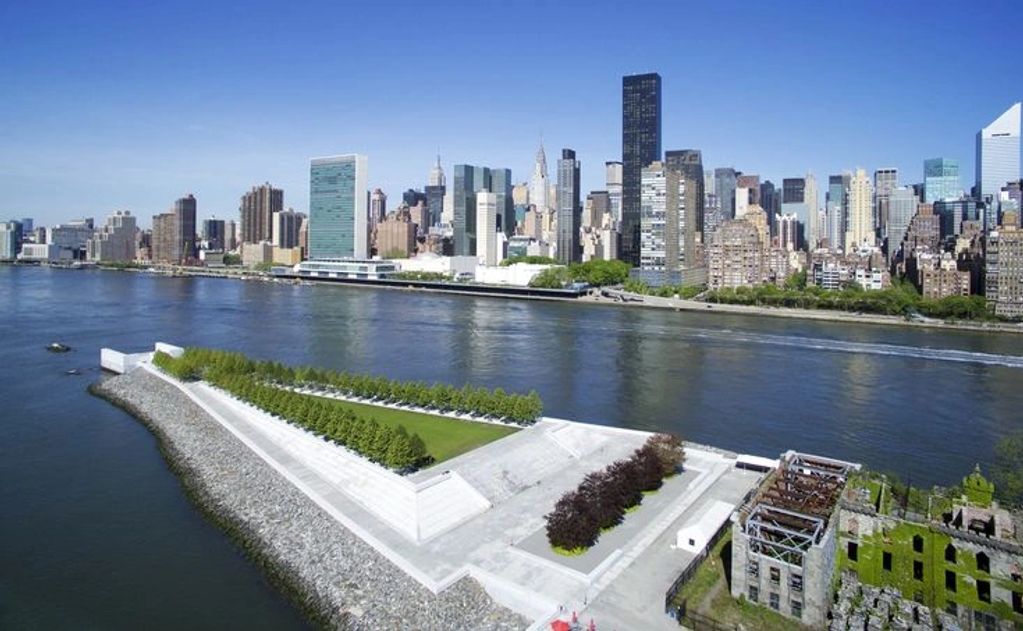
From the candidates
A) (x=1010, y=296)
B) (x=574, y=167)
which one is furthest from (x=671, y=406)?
(x=574, y=167)

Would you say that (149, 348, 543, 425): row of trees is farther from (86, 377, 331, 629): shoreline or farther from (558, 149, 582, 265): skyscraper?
(558, 149, 582, 265): skyscraper

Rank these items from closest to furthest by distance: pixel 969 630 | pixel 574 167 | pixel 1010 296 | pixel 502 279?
pixel 969 630 → pixel 1010 296 → pixel 502 279 → pixel 574 167

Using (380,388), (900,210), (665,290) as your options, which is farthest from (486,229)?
(380,388)

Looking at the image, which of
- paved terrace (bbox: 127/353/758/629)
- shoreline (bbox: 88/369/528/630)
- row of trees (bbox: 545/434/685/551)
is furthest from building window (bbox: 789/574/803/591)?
shoreline (bbox: 88/369/528/630)

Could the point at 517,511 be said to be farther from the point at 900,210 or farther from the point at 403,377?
the point at 900,210

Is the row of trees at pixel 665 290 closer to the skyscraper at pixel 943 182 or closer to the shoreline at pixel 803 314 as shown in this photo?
the shoreline at pixel 803 314

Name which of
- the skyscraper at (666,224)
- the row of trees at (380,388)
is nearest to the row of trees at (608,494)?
the row of trees at (380,388)

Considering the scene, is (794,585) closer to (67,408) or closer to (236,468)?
(236,468)
